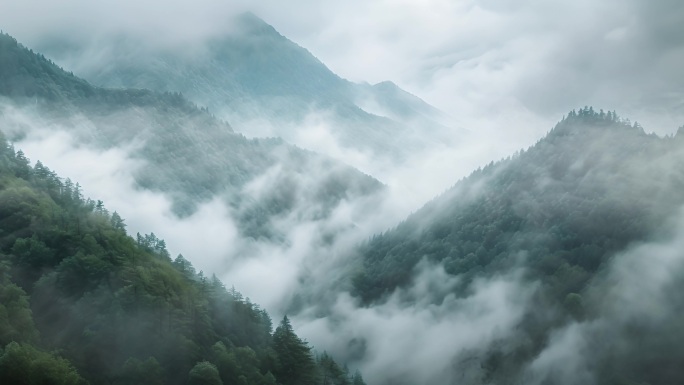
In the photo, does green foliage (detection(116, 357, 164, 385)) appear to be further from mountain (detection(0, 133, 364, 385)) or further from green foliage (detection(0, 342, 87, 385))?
green foliage (detection(0, 342, 87, 385))

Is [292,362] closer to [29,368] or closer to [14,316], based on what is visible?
[14,316]

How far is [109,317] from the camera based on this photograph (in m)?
119

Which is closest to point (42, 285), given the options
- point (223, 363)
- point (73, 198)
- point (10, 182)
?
point (223, 363)

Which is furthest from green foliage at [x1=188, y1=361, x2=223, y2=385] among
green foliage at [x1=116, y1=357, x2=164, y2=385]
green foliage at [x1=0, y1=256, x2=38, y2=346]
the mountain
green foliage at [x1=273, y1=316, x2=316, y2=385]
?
green foliage at [x1=0, y1=256, x2=38, y2=346]

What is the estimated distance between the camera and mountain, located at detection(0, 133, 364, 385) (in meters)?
103

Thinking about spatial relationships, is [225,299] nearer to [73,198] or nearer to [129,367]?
[129,367]

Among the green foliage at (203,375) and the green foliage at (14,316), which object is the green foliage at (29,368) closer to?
the green foliage at (14,316)

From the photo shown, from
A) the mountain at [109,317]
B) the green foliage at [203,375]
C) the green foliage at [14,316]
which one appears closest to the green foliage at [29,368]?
the mountain at [109,317]

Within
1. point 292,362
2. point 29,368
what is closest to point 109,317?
point 29,368

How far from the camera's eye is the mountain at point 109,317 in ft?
337

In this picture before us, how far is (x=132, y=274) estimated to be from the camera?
137 metres

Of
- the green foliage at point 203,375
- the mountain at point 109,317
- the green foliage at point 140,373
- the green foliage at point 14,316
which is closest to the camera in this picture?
the green foliage at point 14,316

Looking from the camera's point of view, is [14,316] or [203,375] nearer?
[14,316]

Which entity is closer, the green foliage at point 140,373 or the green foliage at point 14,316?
the green foliage at point 14,316
